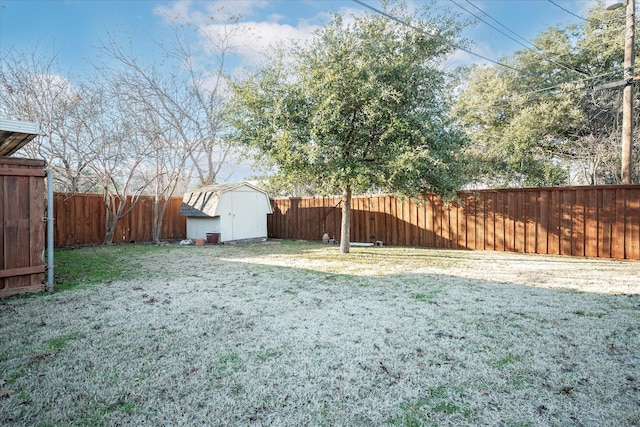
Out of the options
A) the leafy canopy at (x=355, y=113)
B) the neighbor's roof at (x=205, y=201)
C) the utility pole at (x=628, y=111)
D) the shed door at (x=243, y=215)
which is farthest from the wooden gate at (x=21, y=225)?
the utility pole at (x=628, y=111)

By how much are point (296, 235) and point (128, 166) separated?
6295 millimetres

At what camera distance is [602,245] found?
755 centimetres

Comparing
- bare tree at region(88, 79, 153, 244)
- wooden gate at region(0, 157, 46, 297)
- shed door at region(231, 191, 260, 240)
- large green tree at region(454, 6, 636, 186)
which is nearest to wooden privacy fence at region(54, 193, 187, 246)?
bare tree at region(88, 79, 153, 244)

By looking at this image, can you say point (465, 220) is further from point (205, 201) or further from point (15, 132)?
point (15, 132)

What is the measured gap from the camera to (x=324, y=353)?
8.87ft

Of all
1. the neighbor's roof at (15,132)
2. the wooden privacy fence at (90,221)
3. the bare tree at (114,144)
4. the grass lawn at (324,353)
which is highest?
the bare tree at (114,144)

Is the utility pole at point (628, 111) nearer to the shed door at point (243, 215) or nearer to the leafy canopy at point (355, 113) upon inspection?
the leafy canopy at point (355, 113)

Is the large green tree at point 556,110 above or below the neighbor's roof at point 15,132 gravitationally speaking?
above

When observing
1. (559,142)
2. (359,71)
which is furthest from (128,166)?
(559,142)

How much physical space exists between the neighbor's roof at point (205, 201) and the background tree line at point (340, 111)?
0.96m

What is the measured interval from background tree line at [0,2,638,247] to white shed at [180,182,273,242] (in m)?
1.12

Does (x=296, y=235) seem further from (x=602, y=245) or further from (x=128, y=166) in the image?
(x=602, y=245)

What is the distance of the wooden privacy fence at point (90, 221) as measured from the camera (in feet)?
33.4

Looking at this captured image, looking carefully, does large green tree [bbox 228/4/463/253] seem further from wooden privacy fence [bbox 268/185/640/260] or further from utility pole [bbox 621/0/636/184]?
utility pole [bbox 621/0/636/184]
